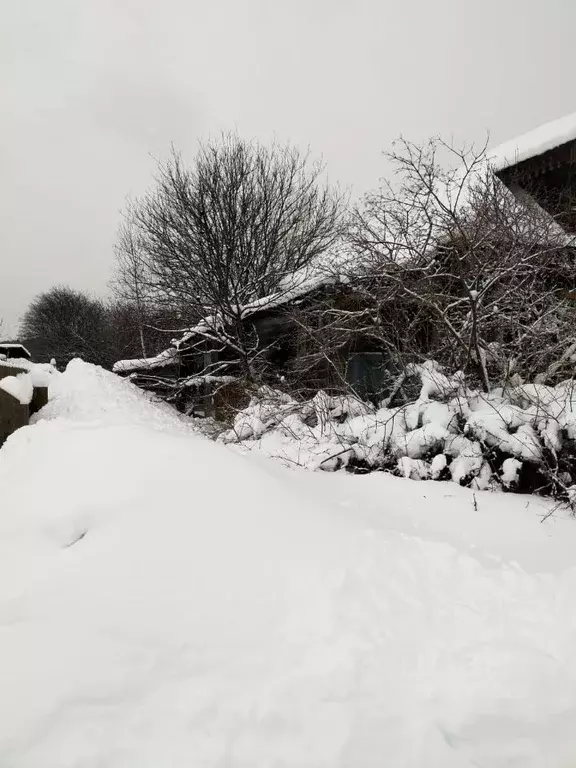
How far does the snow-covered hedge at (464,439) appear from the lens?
370cm

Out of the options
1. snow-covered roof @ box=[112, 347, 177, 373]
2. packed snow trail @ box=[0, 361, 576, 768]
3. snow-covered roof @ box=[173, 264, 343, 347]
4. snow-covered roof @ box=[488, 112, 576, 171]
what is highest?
snow-covered roof @ box=[488, 112, 576, 171]

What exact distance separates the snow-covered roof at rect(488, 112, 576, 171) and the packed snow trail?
31.6 feet

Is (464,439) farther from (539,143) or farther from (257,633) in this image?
(539,143)

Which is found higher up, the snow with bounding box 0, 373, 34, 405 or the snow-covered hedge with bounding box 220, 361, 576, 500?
the snow with bounding box 0, 373, 34, 405

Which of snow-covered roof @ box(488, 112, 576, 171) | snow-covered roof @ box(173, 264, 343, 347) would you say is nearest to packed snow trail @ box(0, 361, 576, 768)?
snow-covered roof @ box(173, 264, 343, 347)

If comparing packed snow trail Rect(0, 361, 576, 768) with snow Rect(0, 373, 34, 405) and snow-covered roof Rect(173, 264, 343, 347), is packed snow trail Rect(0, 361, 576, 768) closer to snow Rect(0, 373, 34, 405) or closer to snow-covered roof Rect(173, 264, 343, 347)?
snow Rect(0, 373, 34, 405)

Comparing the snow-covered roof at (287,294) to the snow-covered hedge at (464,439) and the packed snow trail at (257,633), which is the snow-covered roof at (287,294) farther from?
the packed snow trail at (257,633)

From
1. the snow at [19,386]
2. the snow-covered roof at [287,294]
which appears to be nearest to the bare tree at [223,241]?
the snow-covered roof at [287,294]

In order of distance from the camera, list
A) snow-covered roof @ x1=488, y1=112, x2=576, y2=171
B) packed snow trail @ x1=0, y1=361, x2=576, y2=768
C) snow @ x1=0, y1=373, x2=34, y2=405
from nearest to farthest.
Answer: packed snow trail @ x1=0, y1=361, x2=576, y2=768, snow @ x1=0, y1=373, x2=34, y2=405, snow-covered roof @ x1=488, y1=112, x2=576, y2=171

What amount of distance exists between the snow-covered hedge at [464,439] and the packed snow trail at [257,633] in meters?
0.77

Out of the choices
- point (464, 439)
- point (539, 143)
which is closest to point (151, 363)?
point (539, 143)

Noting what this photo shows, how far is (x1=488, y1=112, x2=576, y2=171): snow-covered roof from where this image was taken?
31.3 feet

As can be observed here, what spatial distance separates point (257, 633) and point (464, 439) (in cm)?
279

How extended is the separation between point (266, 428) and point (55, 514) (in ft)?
14.6
